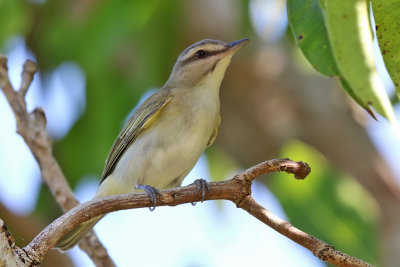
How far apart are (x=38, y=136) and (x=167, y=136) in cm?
87

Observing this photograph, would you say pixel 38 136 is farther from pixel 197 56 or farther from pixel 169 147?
pixel 197 56

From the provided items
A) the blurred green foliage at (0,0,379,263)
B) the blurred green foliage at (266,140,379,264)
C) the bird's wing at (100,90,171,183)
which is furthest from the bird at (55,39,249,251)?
the blurred green foliage at (266,140,379,264)

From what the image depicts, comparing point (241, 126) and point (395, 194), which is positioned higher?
point (241, 126)

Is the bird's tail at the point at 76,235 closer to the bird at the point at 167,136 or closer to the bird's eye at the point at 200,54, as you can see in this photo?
the bird at the point at 167,136

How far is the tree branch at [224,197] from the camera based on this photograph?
2.46 meters

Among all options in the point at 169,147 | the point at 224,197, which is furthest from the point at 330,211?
the point at 224,197

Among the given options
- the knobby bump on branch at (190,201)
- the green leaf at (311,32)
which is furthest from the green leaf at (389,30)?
the knobby bump on branch at (190,201)

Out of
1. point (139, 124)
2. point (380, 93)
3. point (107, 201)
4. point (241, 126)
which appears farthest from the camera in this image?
point (241, 126)

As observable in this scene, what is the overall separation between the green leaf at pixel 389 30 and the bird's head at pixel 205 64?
2.53m

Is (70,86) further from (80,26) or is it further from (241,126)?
(241,126)

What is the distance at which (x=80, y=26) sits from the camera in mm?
5957

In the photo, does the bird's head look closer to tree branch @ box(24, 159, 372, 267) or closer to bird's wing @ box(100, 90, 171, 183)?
bird's wing @ box(100, 90, 171, 183)

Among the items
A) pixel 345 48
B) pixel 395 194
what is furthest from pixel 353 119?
pixel 345 48

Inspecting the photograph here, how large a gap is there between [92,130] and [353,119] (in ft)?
8.59
